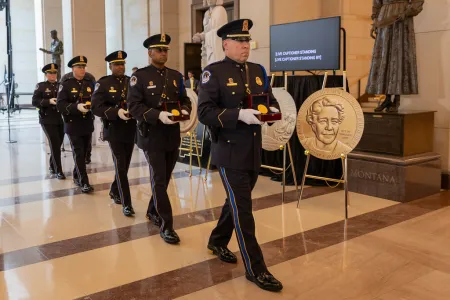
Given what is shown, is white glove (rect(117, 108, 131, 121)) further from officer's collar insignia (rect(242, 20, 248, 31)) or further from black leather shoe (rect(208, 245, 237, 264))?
officer's collar insignia (rect(242, 20, 248, 31))

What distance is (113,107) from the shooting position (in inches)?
207

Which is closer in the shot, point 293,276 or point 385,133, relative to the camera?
point 293,276

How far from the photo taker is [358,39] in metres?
9.23

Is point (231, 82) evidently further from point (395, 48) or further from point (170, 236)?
point (395, 48)

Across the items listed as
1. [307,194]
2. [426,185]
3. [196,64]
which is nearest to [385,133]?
[426,185]

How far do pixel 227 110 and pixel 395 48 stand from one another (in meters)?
3.49

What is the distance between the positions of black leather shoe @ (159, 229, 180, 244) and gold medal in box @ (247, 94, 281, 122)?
147cm

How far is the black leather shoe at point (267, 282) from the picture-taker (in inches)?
131

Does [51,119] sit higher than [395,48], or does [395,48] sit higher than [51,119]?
[395,48]

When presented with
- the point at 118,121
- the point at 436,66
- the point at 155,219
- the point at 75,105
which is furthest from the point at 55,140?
the point at 436,66

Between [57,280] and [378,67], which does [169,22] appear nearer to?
[378,67]

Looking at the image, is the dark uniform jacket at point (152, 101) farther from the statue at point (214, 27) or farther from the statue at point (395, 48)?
the statue at point (214, 27)

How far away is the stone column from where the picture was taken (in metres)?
11.0

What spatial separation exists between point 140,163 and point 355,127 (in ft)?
14.2
